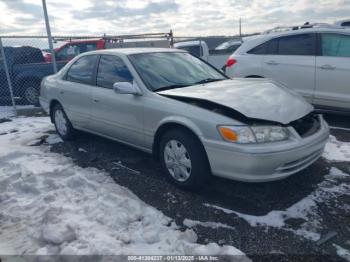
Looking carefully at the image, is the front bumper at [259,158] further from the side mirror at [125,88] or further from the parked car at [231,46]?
the parked car at [231,46]

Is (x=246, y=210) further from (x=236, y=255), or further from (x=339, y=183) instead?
(x=339, y=183)

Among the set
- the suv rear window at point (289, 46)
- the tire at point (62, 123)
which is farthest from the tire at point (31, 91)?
the suv rear window at point (289, 46)

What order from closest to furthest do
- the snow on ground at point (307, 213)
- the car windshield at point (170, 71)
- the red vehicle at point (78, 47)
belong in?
the snow on ground at point (307, 213) → the car windshield at point (170, 71) → the red vehicle at point (78, 47)

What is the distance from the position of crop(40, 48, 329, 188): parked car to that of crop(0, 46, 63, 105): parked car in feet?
16.5

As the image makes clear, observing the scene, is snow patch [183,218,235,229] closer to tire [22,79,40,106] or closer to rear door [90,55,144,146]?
rear door [90,55,144,146]

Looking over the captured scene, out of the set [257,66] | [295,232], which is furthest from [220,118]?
[257,66]

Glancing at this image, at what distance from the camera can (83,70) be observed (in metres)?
5.17

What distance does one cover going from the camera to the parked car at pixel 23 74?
9.58m

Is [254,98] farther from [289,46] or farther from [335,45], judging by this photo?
[289,46]

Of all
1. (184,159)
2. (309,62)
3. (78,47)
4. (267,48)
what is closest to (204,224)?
(184,159)

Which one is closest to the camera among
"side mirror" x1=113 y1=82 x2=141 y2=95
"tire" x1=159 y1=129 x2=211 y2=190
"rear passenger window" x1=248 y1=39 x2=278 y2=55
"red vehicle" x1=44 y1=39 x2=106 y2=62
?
"tire" x1=159 y1=129 x2=211 y2=190

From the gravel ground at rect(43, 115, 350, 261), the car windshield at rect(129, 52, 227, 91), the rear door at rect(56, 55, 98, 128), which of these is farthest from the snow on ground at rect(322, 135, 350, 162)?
the rear door at rect(56, 55, 98, 128)

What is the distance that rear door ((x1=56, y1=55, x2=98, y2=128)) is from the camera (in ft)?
16.3

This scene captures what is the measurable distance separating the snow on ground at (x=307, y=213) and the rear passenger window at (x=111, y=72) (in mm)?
1992
